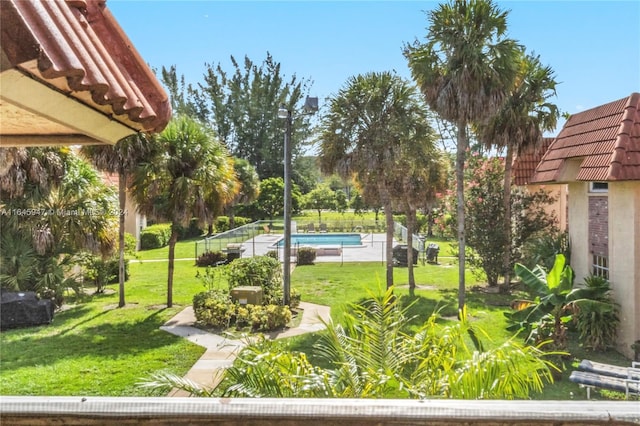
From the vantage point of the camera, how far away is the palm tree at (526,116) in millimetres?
15805

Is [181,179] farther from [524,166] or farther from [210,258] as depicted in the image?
[524,166]

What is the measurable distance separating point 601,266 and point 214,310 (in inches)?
398

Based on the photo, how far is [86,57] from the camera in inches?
68.8

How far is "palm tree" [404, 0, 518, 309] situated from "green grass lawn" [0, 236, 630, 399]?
3270mm

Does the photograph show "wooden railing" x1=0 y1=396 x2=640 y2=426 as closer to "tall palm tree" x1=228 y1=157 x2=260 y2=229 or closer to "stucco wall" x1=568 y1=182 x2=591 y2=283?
"stucco wall" x1=568 y1=182 x2=591 y2=283

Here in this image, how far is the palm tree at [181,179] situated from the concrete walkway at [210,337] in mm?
1893

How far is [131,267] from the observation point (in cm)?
2155

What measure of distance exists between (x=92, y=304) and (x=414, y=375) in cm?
1339

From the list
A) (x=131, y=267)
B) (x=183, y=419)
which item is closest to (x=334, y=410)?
(x=183, y=419)

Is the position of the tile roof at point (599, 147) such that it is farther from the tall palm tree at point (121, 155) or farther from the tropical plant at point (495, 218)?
the tall palm tree at point (121, 155)

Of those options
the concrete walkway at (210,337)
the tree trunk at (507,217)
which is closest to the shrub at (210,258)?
the concrete walkway at (210,337)

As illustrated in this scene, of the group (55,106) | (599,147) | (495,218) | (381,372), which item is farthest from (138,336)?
(495,218)

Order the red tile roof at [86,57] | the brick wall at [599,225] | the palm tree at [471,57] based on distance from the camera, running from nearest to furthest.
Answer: the red tile roof at [86,57]
the brick wall at [599,225]
the palm tree at [471,57]

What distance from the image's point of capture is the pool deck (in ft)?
75.4
